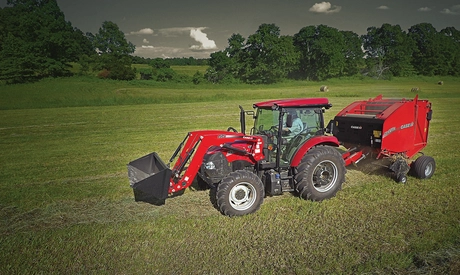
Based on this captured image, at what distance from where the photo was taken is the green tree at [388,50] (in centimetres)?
5922

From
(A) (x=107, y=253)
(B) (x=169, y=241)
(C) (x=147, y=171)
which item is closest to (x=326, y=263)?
(B) (x=169, y=241)

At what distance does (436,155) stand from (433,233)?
5989 millimetres

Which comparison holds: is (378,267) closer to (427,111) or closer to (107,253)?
Answer: (107,253)

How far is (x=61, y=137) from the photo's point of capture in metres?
14.0

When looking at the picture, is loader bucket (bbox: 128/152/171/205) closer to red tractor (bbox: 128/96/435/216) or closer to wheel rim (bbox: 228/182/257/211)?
red tractor (bbox: 128/96/435/216)

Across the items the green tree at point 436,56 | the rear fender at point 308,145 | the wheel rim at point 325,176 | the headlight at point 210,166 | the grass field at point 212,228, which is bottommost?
the grass field at point 212,228

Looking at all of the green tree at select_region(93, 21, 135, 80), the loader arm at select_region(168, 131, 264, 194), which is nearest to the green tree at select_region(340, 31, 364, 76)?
the green tree at select_region(93, 21, 135, 80)

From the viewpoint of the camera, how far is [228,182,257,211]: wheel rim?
218 inches

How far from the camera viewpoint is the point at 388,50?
64375mm

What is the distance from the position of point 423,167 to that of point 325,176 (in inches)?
106

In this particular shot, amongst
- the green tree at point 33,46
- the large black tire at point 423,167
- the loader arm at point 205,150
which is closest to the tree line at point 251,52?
the green tree at point 33,46

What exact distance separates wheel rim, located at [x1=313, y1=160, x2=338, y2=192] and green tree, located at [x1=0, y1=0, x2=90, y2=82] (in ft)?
134

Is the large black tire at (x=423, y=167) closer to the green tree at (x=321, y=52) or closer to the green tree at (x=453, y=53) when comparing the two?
the green tree at (x=321, y=52)

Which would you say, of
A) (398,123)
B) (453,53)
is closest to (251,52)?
(453,53)
